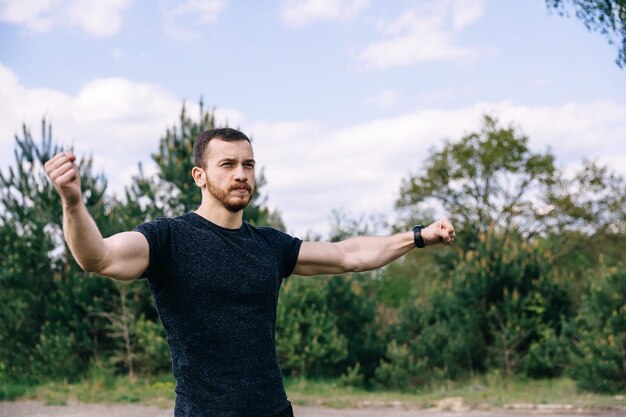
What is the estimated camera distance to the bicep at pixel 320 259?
3.78m

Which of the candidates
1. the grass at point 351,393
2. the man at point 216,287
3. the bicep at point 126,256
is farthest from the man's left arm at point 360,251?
the grass at point 351,393

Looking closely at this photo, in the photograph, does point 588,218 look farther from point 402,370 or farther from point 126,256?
point 126,256

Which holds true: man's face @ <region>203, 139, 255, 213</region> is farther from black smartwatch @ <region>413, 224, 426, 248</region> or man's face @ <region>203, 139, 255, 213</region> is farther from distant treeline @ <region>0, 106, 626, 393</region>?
distant treeline @ <region>0, 106, 626, 393</region>

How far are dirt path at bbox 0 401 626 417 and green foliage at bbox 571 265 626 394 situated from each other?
1.78m

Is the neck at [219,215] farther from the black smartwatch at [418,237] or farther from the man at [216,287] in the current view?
the black smartwatch at [418,237]

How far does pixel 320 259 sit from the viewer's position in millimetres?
3842

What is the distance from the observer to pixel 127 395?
12.9 metres

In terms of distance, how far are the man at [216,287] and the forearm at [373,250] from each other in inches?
24.7

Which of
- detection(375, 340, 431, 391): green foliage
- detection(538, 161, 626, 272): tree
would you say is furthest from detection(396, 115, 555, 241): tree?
detection(375, 340, 431, 391): green foliage

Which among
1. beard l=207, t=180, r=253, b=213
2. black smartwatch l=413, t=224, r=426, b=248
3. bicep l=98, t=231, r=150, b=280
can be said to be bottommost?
bicep l=98, t=231, r=150, b=280

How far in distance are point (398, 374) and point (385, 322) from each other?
1789 mm

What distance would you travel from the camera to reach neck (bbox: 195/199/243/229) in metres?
3.35

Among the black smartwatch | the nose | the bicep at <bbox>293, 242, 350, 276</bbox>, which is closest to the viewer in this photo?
the nose

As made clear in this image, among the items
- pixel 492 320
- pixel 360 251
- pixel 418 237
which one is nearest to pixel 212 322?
pixel 360 251
